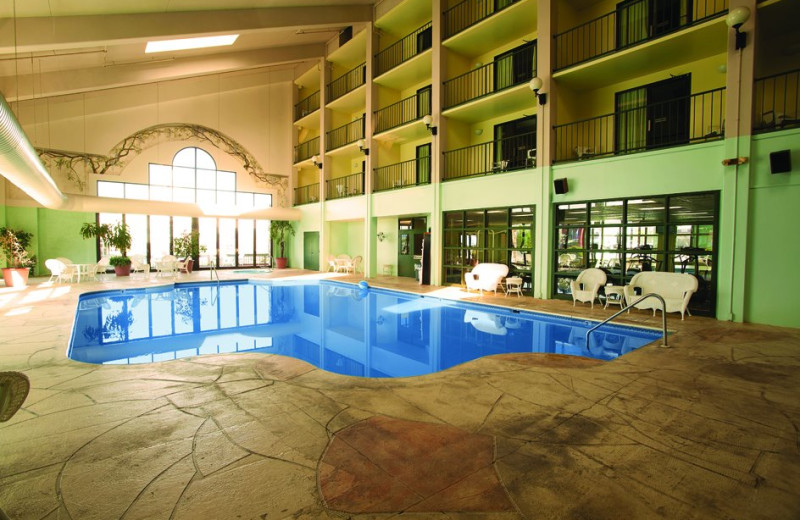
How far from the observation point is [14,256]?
39.4ft

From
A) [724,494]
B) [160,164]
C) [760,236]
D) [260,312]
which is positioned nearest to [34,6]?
[260,312]

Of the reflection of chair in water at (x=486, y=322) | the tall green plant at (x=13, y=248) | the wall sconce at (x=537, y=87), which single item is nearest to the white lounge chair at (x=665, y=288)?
the reflection of chair in water at (x=486, y=322)

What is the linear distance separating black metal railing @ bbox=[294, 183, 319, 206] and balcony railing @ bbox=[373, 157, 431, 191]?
4.45m

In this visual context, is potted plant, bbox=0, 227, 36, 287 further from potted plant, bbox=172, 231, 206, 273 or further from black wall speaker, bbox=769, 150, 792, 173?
black wall speaker, bbox=769, 150, 792, 173

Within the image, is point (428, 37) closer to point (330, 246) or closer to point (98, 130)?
point (330, 246)

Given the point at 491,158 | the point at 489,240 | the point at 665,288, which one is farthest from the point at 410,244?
the point at 665,288

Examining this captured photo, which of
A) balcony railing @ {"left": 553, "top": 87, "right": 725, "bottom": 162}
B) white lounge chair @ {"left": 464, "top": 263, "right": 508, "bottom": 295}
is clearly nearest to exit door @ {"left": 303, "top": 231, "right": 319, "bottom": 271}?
white lounge chair @ {"left": 464, "top": 263, "right": 508, "bottom": 295}

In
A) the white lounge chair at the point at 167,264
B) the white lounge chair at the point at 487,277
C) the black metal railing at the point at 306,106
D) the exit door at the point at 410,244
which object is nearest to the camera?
the white lounge chair at the point at 487,277

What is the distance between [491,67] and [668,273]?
8371mm

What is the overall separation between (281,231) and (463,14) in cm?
1279

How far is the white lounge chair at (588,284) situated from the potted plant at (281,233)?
1475cm

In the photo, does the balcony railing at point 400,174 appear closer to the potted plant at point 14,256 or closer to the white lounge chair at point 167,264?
the white lounge chair at point 167,264

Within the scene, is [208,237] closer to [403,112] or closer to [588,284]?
[403,112]

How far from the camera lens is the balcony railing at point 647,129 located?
328 inches
